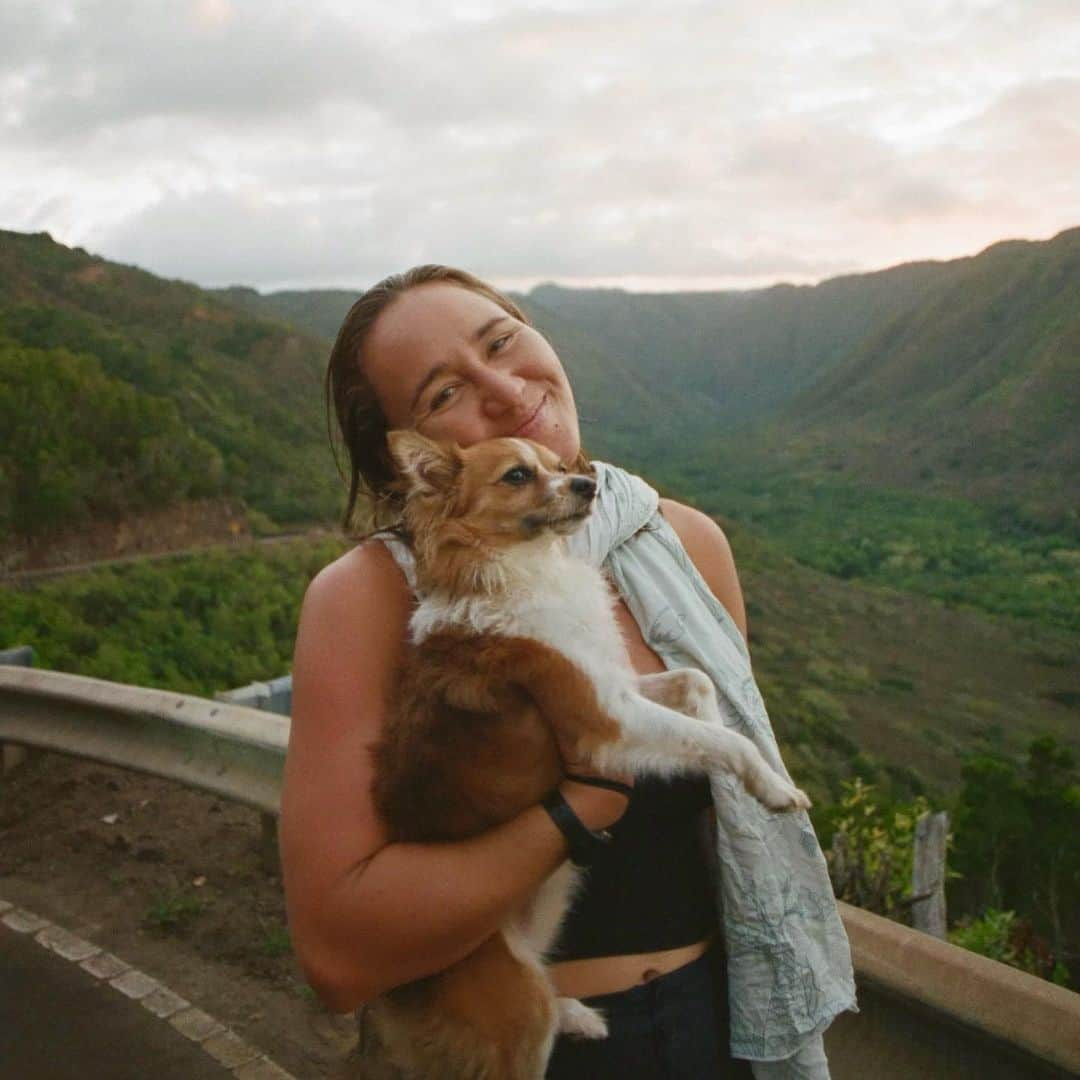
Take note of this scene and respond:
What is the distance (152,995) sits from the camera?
404 centimetres

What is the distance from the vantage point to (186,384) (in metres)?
38.8

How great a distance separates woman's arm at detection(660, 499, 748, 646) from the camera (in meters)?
2.39

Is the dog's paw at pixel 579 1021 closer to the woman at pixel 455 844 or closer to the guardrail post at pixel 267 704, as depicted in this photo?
the woman at pixel 455 844

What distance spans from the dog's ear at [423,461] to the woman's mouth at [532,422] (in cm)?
17

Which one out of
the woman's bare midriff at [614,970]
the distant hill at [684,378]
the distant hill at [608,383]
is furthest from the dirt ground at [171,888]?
the distant hill at [608,383]

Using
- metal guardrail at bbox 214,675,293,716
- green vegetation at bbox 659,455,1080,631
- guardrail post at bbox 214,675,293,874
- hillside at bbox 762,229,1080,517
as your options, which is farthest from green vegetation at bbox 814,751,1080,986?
hillside at bbox 762,229,1080,517

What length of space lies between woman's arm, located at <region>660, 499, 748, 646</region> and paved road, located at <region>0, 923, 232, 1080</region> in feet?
8.73

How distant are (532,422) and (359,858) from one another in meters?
1.11

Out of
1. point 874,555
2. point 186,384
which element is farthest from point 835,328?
point 186,384

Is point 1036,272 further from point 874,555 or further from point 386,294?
point 386,294

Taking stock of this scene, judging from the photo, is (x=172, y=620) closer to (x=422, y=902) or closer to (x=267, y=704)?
(x=267, y=704)

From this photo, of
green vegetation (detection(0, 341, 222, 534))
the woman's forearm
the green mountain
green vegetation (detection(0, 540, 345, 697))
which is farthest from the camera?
the green mountain

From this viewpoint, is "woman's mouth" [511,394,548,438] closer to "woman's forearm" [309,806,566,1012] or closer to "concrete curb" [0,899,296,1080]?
"woman's forearm" [309,806,566,1012]

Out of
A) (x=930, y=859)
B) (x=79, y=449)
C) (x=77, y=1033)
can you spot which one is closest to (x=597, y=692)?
(x=930, y=859)
